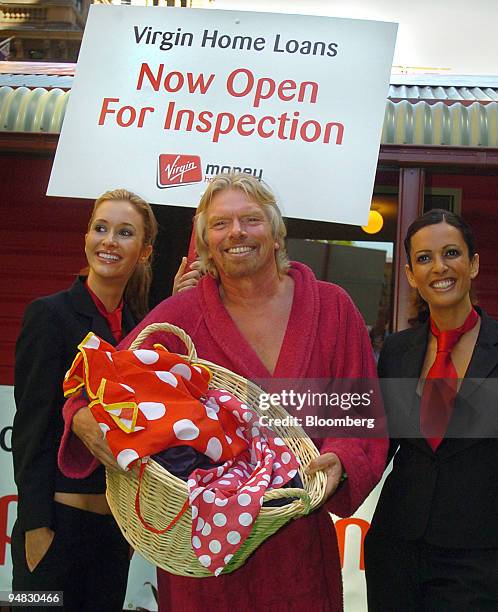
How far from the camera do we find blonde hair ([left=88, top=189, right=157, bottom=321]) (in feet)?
8.89

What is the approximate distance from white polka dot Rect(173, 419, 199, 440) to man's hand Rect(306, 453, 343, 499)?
13.2 inches

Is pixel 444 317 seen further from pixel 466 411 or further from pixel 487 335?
pixel 466 411

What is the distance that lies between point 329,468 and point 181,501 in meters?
0.44

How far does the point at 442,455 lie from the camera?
220 cm

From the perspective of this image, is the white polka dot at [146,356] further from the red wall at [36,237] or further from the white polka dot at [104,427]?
the red wall at [36,237]

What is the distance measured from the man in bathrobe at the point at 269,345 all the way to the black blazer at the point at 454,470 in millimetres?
169

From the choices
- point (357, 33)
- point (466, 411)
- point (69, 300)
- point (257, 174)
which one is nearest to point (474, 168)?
point (357, 33)

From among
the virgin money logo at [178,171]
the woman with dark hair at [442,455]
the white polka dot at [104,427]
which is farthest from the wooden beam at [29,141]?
the white polka dot at [104,427]

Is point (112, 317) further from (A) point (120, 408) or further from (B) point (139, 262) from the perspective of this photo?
(A) point (120, 408)

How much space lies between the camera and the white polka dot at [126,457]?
1.80 metres

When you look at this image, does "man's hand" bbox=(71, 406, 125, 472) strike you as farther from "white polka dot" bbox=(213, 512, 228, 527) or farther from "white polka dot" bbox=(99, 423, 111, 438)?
"white polka dot" bbox=(213, 512, 228, 527)

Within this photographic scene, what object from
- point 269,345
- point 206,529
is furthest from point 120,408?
point 269,345

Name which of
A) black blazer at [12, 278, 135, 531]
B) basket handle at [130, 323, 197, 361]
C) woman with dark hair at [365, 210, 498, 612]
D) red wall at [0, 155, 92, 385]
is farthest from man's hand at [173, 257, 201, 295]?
red wall at [0, 155, 92, 385]

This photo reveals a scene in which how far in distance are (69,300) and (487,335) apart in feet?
4.51
